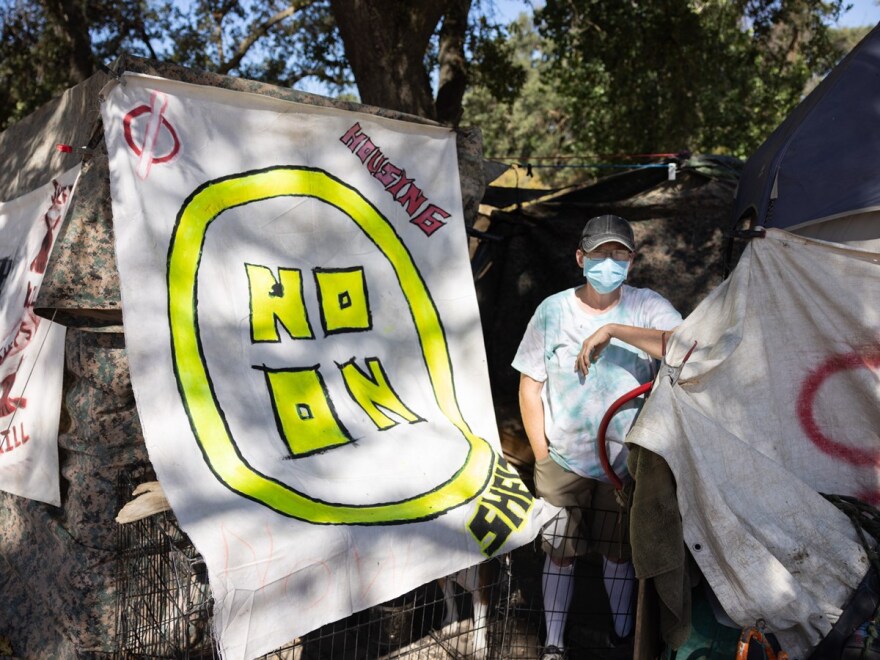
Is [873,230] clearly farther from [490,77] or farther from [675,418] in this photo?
[490,77]

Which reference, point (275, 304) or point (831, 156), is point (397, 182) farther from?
point (831, 156)

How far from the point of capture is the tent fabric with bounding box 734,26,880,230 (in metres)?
3.93

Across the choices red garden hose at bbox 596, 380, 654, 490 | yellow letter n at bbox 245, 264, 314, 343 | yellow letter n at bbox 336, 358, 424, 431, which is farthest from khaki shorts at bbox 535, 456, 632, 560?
yellow letter n at bbox 245, 264, 314, 343

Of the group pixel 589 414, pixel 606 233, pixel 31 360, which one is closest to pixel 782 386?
pixel 589 414

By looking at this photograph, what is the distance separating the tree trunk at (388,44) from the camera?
19.8 feet

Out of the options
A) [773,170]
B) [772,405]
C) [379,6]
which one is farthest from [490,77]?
[772,405]

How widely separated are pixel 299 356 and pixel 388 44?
3574 millimetres

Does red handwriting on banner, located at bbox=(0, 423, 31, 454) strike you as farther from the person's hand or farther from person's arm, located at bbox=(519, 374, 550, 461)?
the person's hand

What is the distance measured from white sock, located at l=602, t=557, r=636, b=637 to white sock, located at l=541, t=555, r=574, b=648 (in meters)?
0.17

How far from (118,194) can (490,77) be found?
7.82 metres

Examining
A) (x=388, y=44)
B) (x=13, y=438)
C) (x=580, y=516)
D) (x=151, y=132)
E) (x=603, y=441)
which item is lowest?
(x=580, y=516)

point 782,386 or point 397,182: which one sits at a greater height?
point 397,182

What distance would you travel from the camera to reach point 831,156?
161 inches

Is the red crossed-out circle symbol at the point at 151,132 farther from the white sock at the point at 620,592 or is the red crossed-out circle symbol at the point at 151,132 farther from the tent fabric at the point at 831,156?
the tent fabric at the point at 831,156
